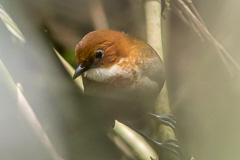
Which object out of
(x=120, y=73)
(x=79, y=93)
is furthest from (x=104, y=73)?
(x=79, y=93)

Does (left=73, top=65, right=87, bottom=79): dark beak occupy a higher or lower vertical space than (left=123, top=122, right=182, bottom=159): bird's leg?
higher

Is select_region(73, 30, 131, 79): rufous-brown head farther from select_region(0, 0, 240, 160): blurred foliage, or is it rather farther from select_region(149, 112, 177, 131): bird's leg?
select_region(149, 112, 177, 131): bird's leg

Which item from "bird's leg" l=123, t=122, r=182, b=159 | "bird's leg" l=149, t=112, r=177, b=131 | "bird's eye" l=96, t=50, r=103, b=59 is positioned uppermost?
"bird's eye" l=96, t=50, r=103, b=59

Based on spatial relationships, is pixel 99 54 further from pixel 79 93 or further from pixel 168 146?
pixel 168 146

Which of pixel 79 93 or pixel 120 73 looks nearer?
pixel 79 93

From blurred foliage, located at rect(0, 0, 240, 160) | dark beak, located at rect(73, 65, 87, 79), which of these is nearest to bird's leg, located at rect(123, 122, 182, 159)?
blurred foliage, located at rect(0, 0, 240, 160)

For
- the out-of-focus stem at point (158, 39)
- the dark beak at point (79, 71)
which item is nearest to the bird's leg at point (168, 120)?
the out-of-focus stem at point (158, 39)

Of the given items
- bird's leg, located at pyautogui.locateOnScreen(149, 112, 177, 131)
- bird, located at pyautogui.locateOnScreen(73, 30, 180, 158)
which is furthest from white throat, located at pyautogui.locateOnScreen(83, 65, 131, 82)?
bird's leg, located at pyautogui.locateOnScreen(149, 112, 177, 131)

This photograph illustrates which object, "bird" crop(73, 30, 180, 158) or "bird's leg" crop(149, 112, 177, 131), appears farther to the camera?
"bird" crop(73, 30, 180, 158)
